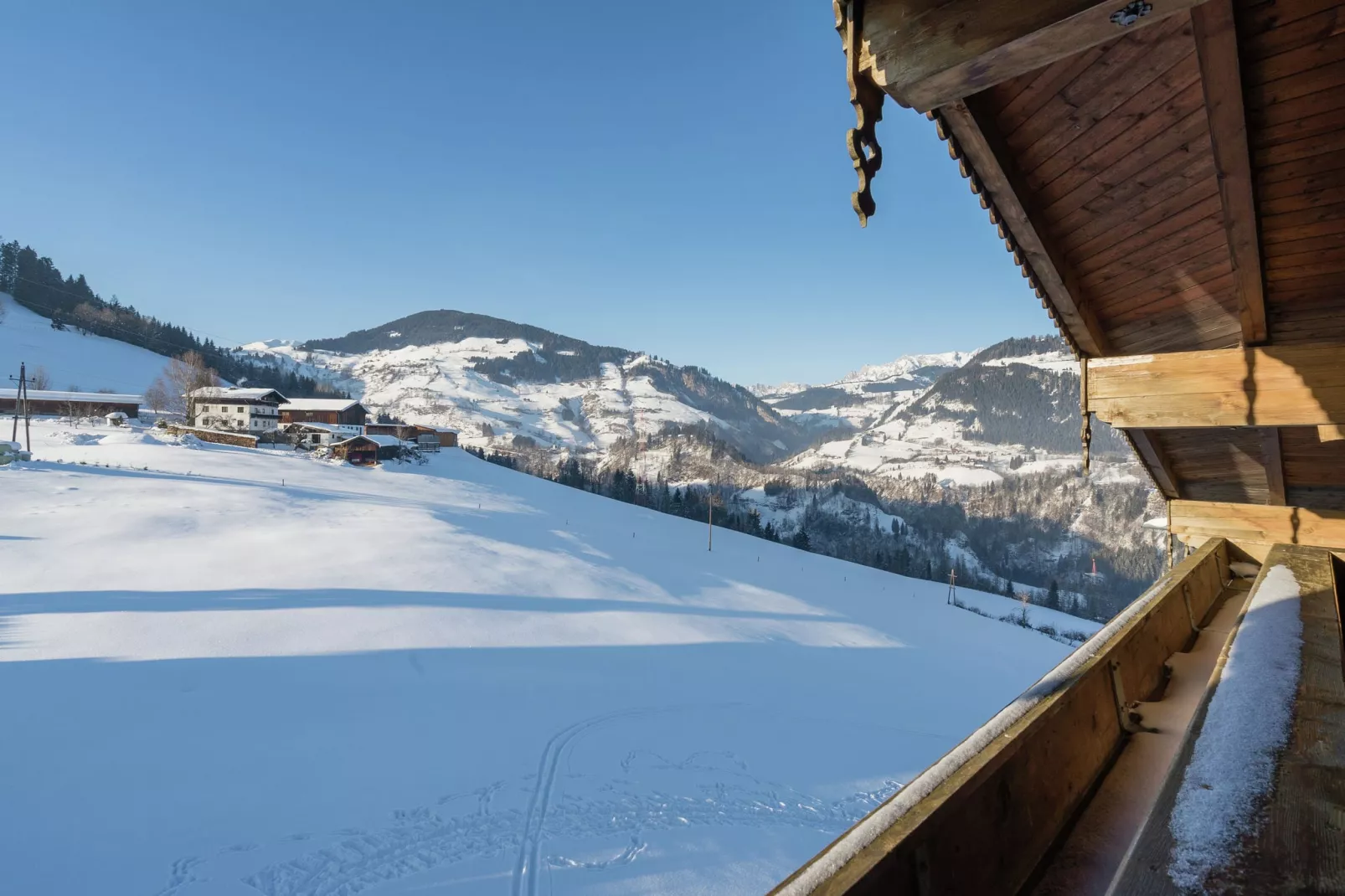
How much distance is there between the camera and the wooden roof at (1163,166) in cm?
231

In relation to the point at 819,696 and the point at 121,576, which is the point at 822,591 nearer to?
the point at 819,696

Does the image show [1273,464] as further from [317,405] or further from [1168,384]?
[317,405]

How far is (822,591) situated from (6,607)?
36.0m

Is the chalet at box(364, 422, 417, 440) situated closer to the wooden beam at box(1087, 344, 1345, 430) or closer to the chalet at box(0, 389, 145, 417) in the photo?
the chalet at box(0, 389, 145, 417)

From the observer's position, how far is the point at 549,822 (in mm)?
10484

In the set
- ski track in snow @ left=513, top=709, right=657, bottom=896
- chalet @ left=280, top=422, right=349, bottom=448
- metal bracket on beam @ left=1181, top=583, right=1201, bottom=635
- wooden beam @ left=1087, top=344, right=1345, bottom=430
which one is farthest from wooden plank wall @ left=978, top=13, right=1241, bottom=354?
chalet @ left=280, top=422, right=349, bottom=448

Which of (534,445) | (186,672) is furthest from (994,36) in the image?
(534,445)

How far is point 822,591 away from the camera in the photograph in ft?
127

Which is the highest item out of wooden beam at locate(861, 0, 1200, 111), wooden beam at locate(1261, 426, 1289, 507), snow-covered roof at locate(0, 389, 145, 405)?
snow-covered roof at locate(0, 389, 145, 405)

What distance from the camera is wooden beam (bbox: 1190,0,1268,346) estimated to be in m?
3.12

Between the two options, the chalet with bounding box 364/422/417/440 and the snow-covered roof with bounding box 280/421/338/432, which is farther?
the chalet with bounding box 364/422/417/440

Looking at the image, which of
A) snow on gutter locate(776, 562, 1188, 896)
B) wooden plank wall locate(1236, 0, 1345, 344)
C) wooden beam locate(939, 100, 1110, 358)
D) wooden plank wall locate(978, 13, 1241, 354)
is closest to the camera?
snow on gutter locate(776, 562, 1188, 896)

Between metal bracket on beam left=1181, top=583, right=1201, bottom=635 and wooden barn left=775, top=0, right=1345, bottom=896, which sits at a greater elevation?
wooden barn left=775, top=0, right=1345, bottom=896

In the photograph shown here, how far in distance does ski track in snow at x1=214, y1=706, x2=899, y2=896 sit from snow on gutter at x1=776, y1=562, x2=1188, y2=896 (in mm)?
9482
